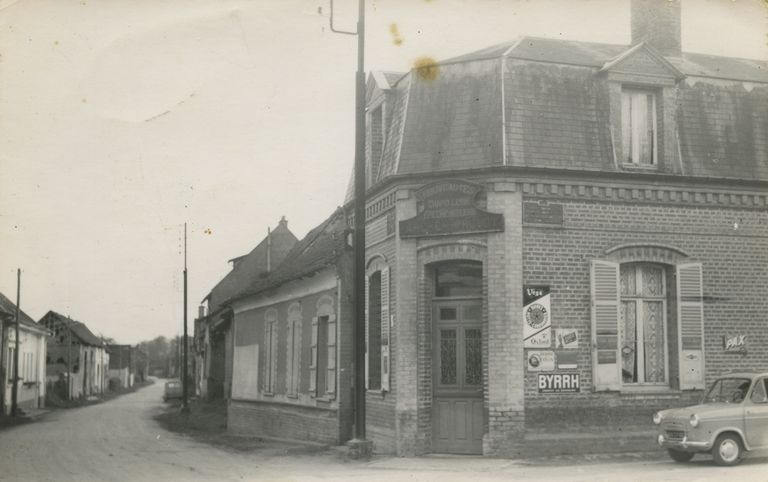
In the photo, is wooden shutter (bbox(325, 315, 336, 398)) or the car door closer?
the car door

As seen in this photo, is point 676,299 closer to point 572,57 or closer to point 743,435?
point 743,435

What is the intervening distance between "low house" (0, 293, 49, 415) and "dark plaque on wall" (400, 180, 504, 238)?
26.5 m

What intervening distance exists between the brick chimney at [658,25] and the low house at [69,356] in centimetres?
5272

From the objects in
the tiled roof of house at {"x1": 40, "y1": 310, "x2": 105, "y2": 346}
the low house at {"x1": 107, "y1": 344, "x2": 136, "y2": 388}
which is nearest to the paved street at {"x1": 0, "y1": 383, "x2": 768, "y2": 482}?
the tiled roof of house at {"x1": 40, "y1": 310, "x2": 105, "y2": 346}

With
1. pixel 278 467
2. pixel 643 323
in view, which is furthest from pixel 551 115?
pixel 278 467

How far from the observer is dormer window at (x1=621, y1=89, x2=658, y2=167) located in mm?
15648

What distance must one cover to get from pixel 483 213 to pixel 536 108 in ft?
7.12

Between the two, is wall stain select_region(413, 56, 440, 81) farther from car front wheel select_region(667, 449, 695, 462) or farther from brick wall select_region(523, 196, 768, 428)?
car front wheel select_region(667, 449, 695, 462)

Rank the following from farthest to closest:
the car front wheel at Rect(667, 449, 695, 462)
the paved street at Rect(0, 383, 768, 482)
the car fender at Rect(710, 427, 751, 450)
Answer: the car front wheel at Rect(667, 449, 695, 462), the car fender at Rect(710, 427, 751, 450), the paved street at Rect(0, 383, 768, 482)

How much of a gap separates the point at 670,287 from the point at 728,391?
2.64 metres

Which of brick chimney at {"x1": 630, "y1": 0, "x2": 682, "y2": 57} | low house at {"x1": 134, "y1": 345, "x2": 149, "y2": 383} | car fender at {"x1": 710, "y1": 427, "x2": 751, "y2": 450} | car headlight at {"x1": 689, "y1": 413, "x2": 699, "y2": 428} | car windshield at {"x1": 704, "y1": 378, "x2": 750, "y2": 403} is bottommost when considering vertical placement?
low house at {"x1": 134, "y1": 345, "x2": 149, "y2": 383}

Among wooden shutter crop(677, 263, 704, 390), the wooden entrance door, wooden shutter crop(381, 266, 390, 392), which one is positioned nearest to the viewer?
the wooden entrance door

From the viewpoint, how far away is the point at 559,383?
582 inches

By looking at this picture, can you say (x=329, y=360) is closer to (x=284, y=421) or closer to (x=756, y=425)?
(x=284, y=421)
